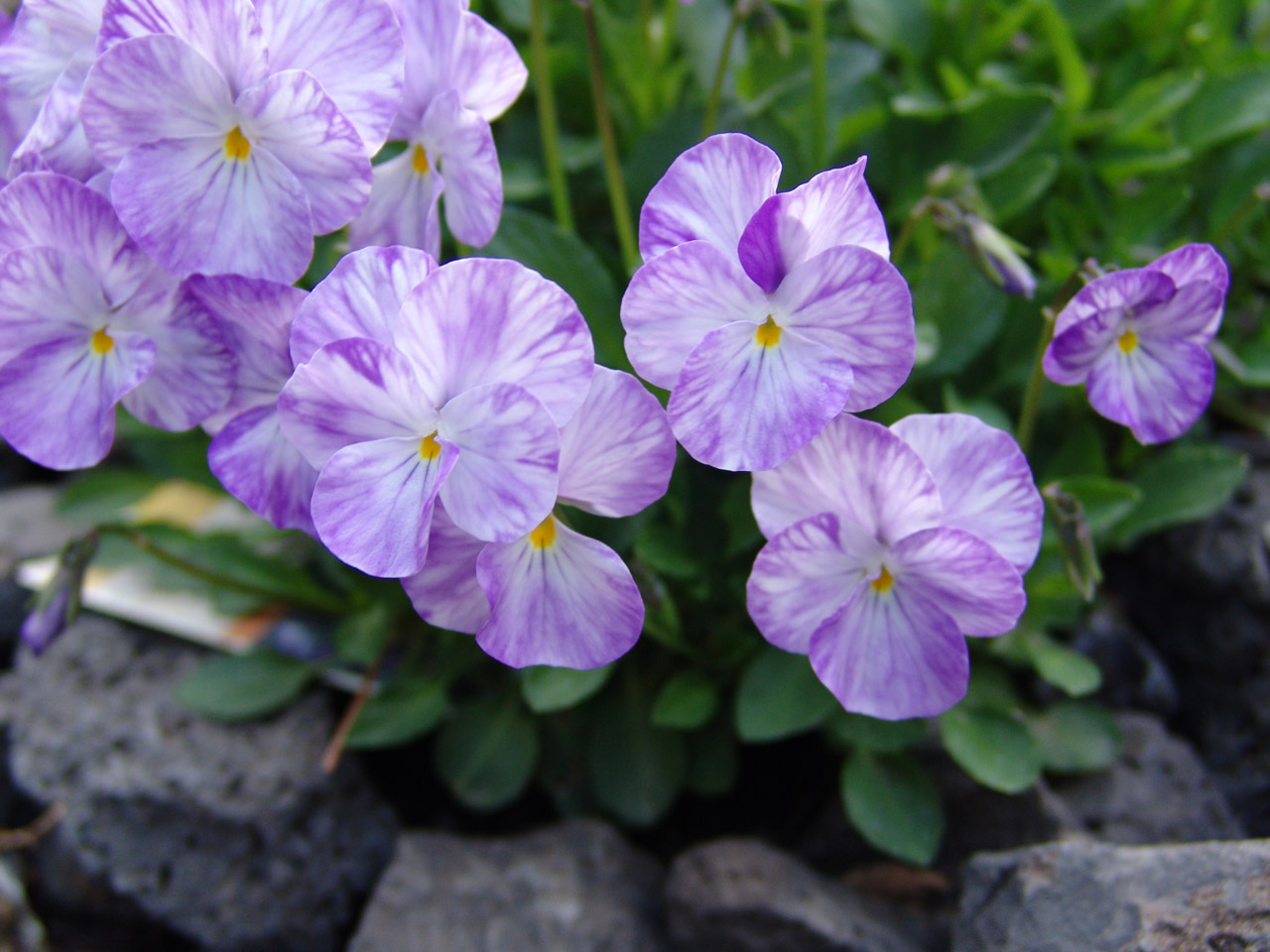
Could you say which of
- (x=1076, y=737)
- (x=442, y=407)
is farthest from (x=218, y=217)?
(x=1076, y=737)

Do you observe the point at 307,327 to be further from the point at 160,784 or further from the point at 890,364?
the point at 160,784

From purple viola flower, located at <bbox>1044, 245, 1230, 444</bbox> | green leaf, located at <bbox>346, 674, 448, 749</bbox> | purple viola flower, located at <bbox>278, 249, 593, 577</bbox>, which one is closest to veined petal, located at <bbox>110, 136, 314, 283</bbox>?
purple viola flower, located at <bbox>278, 249, 593, 577</bbox>

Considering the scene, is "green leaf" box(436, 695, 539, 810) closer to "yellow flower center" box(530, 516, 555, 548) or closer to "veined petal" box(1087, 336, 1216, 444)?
"yellow flower center" box(530, 516, 555, 548)

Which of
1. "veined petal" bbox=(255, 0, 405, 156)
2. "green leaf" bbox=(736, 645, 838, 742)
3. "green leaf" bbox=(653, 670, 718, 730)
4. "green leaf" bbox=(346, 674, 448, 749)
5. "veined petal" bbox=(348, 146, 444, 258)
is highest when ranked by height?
"veined petal" bbox=(255, 0, 405, 156)

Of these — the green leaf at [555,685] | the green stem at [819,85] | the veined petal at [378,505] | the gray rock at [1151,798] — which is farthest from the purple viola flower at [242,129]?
the gray rock at [1151,798]

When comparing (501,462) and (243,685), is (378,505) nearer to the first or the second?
(501,462)

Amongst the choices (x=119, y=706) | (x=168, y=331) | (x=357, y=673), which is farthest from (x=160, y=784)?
(x=168, y=331)
